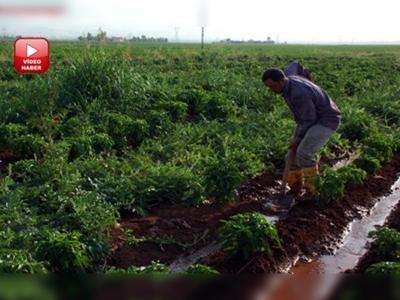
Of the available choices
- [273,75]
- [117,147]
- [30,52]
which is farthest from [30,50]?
[273,75]

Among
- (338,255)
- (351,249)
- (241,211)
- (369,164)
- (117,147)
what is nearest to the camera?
(338,255)

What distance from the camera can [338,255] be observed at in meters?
4.59

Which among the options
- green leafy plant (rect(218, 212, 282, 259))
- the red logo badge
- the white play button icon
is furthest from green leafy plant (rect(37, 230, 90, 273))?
the white play button icon

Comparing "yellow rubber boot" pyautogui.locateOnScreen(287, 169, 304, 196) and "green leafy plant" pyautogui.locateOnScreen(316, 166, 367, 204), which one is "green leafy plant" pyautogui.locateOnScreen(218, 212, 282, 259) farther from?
"yellow rubber boot" pyautogui.locateOnScreen(287, 169, 304, 196)

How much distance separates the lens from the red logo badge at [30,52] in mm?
6504

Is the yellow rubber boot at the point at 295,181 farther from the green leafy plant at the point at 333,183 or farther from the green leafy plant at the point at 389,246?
the green leafy plant at the point at 389,246

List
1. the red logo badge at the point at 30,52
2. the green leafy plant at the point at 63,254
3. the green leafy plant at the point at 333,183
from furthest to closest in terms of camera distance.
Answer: the red logo badge at the point at 30,52, the green leafy plant at the point at 333,183, the green leafy plant at the point at 63,254

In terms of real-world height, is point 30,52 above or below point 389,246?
above

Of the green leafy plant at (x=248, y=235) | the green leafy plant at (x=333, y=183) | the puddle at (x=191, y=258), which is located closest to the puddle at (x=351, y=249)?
the green leafy plant at (x=333, y=183)

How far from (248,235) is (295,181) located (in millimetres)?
2189

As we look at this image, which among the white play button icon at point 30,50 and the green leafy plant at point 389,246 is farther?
the white play button icon at point 30,50

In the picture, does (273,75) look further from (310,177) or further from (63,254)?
(63,254)

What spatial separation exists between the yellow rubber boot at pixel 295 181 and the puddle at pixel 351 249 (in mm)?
811

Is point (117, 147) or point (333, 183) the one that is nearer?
point (333, 183)
